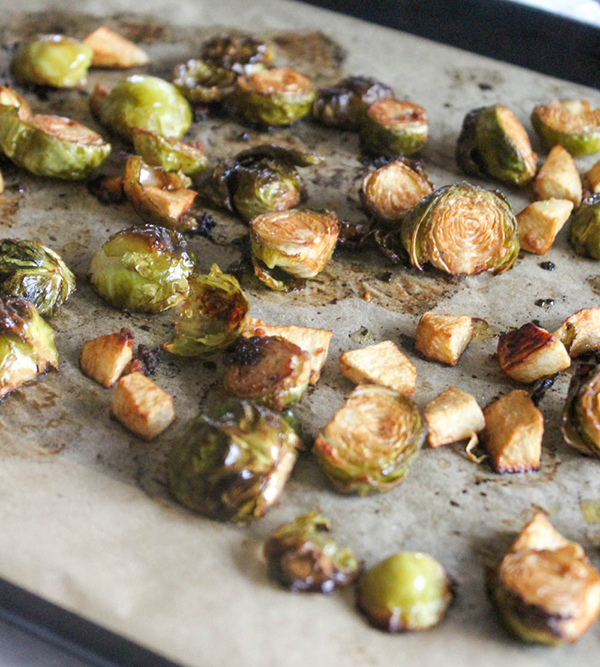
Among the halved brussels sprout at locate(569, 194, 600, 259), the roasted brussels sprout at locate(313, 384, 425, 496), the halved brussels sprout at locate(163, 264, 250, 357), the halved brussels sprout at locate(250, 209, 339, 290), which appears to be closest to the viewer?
the roasted brussels sprout at locate(313, 384, 425, 496)

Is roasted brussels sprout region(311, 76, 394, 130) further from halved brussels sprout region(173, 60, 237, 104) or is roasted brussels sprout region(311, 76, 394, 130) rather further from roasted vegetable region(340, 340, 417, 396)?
roasted vegetable region(340, 340, 417, 396)

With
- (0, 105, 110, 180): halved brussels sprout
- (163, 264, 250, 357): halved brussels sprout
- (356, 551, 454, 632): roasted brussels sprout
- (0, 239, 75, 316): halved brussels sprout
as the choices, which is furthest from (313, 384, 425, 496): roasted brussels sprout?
(0, 105, 110, 180): halved brussels sprout

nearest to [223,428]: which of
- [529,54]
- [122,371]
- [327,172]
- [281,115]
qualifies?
[122,371]

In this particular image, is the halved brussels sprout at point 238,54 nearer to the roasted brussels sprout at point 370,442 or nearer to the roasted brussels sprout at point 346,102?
the roasted brussels sprout at point 346,102

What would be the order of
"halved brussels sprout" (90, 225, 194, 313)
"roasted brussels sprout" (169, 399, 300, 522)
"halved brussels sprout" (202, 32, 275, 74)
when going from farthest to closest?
"halved brussels sprout" (202, 32, 275, 74) < "halved brussels sprout" (90, 225, 194, 313) < "roasted brussels sprout" (169, 399, 300, 522)

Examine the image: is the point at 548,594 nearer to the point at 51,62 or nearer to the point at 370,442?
the point at 370,442

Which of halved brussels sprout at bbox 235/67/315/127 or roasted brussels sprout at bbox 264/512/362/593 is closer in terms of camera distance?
roasted brussels sprout at bbox 264/512/362/593

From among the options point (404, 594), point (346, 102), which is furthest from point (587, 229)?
point (404, 594)

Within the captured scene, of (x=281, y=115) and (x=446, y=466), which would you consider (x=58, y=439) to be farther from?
(x=281, y=115)
